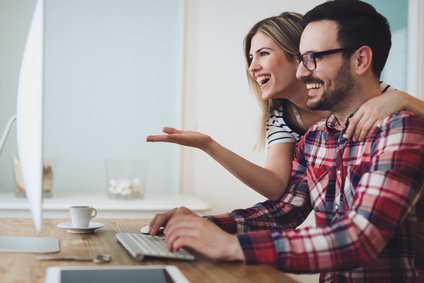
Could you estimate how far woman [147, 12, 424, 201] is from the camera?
1.63 meters

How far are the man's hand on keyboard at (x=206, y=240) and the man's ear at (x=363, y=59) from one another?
682 millimetres

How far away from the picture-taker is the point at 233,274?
0.87 m

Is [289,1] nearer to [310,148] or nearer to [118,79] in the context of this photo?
[118,79]

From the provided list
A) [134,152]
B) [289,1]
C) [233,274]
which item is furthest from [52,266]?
[289,1]

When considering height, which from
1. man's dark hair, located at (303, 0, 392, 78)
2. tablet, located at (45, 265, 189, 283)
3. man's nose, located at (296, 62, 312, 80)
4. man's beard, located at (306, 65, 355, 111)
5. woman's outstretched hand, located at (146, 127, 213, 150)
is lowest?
tablet, located at (45, 265, 189, 283)

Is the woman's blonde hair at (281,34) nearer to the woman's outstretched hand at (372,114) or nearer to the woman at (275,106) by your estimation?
the woman at (275,106)

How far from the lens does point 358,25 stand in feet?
4.38

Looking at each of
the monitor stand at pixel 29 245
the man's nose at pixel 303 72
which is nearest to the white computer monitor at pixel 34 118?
the monitor stand at pixel 29 245

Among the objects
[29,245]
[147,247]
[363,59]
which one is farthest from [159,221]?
[363,59]

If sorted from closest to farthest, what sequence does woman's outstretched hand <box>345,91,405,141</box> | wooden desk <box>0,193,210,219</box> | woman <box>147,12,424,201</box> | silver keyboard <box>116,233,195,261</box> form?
silver keyboard <box>116,233,195,261</box>
woman's outstretched hand <box>345,91,405,141</box>
woman <box>147,12,424,201</box>
wooden desk <box>0,193,210,219</box>

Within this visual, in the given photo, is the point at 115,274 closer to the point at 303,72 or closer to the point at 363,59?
the point at 303,72

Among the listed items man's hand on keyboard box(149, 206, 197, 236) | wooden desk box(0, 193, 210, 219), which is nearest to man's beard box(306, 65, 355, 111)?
man's hand on keyboard box(149, 206, 197, 236)

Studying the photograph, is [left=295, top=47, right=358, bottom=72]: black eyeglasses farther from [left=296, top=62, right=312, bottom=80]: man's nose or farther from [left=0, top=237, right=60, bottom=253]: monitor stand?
[left=0, top=237, right=60, bottom=253]: monitor stand

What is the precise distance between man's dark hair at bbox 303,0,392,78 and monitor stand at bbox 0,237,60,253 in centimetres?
96
